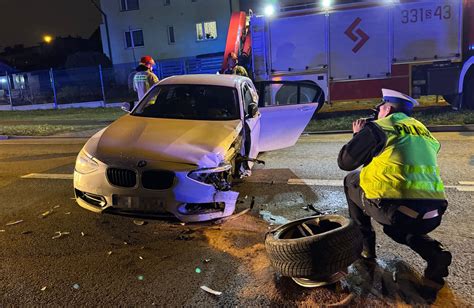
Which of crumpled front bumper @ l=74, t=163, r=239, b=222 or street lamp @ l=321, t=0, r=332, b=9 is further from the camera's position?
street lamp @ l=321, t=0, r=332, b=9

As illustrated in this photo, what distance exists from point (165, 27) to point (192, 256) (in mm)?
28032

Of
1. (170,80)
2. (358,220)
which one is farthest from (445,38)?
(358,220)

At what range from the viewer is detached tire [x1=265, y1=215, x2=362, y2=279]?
301 centimetres

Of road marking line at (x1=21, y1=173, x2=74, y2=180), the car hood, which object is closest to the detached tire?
the car hood

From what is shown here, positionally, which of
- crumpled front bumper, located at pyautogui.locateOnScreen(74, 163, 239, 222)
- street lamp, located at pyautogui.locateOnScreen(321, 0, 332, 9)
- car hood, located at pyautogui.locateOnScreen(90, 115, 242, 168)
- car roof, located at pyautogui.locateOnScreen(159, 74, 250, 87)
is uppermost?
street lamp, located at pyautogui.locateOnScreen(321, 0, 332, 9)

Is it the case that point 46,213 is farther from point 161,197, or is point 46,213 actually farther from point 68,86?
point 68,86

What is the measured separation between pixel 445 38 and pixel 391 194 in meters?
10.1

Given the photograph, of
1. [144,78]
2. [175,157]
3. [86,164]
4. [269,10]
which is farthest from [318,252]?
[269,10]

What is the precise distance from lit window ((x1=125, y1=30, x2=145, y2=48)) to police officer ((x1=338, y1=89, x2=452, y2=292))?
2950 centimetres

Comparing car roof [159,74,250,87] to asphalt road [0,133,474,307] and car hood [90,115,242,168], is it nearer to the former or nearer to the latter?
car hood [90,115,242,168]

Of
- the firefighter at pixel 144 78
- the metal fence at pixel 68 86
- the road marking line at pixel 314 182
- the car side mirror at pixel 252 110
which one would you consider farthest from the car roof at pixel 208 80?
the metal fence at pixel 68 86

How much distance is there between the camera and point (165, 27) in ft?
97.7

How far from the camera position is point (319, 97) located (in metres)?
7.29

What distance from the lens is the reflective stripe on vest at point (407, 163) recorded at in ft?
9.73
